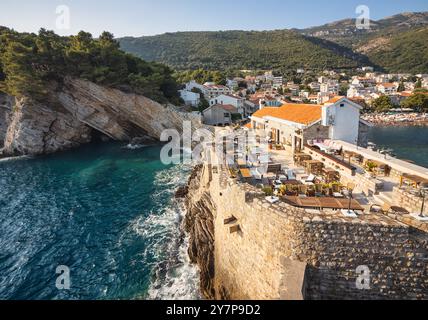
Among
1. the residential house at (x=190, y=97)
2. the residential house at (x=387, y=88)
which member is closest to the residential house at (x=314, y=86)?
the residential house at (x=387, y=88)

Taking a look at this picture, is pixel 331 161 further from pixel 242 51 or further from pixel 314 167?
pixel 242 51

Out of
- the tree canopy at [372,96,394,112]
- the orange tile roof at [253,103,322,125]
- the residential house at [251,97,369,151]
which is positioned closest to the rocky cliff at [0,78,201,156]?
the orange tile roof at [253,103,322,125]

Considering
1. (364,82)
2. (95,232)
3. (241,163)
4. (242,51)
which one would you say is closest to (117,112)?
(95,232)

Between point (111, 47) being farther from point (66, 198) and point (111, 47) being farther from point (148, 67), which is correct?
point (66, 198)

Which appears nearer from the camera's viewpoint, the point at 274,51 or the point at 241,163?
the point at 241,163

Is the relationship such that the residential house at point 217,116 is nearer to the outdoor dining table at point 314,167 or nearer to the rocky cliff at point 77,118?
the rocky cliff at point 77,118

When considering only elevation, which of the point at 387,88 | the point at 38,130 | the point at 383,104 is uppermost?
the point at 387,88

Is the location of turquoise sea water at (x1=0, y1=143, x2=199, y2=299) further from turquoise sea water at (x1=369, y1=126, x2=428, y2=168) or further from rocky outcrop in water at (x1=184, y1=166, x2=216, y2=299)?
turquoise sea water at (x1=369, y1=126, x2=428, y2=168)

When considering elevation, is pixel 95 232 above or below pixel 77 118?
below
